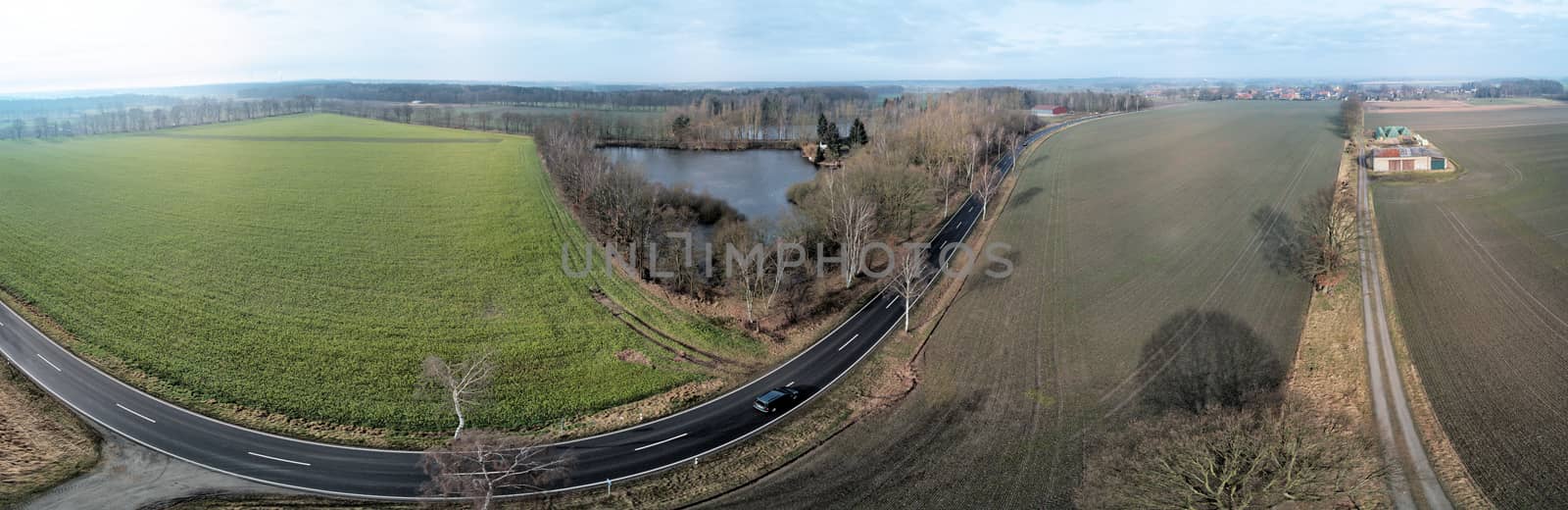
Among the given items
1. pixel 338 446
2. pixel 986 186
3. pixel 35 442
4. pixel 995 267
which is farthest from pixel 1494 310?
pixel 35 442

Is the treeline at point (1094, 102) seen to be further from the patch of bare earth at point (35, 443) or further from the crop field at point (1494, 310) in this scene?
the patch of bare earth at point (35, 443)

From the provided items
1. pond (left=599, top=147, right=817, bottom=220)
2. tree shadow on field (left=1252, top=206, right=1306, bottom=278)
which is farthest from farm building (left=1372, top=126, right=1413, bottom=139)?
pond (left=599, top=147, right=817, bottom=220)

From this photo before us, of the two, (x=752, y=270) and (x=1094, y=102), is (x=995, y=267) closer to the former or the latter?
(x=752, y=270)

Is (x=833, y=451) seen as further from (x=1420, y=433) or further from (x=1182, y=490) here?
(x=1420, y=433)

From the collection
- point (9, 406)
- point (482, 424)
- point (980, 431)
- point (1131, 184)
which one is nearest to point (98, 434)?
point (9, 406)

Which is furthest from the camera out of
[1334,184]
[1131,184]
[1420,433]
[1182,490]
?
[1131,184]
